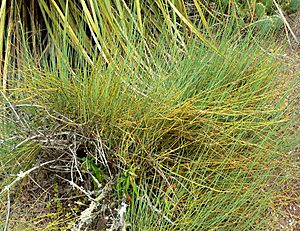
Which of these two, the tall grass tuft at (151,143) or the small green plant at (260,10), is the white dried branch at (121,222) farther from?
the small green plant at (260,10)

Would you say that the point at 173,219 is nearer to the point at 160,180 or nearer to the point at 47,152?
the point at 160,180

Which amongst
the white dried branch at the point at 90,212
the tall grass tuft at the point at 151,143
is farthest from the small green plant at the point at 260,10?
the white dried branch at the point at 90,212

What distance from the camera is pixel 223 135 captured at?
149 centimetres

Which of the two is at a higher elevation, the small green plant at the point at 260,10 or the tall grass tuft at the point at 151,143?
the small green plant at the point at 260,10

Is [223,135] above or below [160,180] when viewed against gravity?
above

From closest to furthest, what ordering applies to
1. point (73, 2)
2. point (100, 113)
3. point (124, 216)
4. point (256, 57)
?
point (124, 216), point (100, 113), point (256, 57), point (73, 2)

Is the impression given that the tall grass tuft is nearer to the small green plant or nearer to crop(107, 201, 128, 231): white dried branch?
crop(107, 201, 128, 231): white dried branch

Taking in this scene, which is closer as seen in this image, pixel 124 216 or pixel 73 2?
pixel 124 216

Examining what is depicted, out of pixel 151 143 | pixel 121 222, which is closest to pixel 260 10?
pixel 151 143

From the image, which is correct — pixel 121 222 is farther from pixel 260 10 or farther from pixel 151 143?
pixel 260 10

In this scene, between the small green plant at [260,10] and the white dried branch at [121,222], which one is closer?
the white dried branch at [121,222]

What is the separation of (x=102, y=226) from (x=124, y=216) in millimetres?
105

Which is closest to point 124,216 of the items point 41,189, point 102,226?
point 102,226

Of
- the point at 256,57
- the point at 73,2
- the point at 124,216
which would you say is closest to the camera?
the point at 124,216
